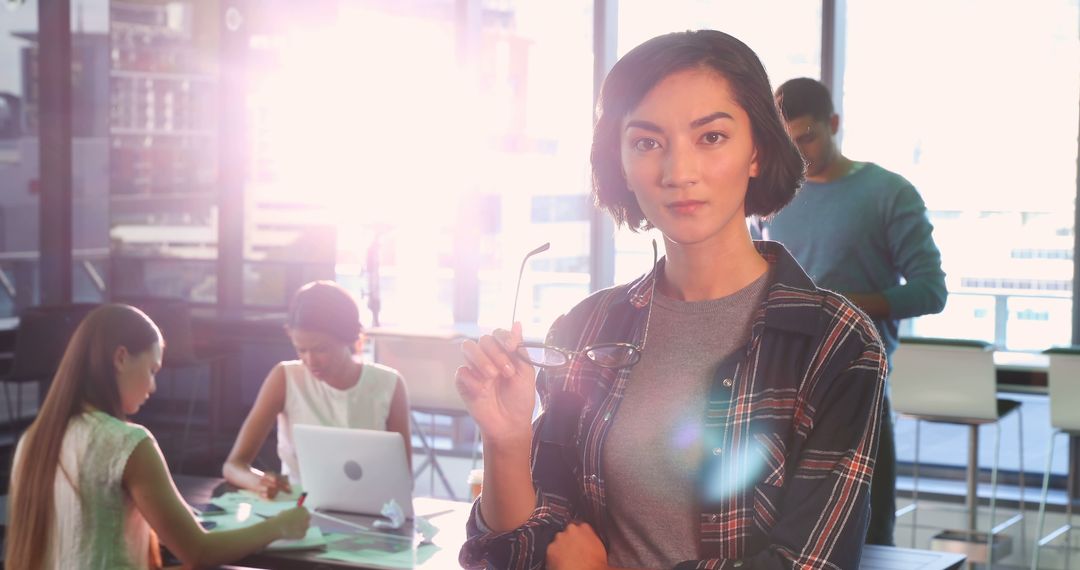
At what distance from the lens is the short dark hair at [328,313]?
379 cm

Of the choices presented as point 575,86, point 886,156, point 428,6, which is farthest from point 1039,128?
point 428,6

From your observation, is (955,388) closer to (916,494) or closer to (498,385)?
(916,494)

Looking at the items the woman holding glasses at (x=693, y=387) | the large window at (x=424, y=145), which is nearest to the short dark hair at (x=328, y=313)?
the woman holding glasses at (x=693, y=387)

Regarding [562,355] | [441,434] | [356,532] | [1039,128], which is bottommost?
[441,434]

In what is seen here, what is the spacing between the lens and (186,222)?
743 centimetres

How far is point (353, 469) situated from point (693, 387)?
1.79 metres

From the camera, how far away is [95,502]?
2607 mm

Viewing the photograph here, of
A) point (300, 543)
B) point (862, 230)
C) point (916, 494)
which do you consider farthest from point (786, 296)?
point (916, 494)

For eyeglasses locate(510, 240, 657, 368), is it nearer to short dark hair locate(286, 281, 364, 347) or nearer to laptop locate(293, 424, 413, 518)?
laptop locate(293, 424, 413, 518)

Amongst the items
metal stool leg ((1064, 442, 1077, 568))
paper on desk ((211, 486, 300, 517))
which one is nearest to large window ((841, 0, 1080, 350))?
metal stool leg ((1064, 442, 1077, 568))

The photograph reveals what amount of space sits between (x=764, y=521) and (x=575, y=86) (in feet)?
20.1

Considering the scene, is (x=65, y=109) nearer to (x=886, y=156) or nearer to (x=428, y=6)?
(x=428, y=6)

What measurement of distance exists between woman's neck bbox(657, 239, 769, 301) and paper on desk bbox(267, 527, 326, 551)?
5.12ft

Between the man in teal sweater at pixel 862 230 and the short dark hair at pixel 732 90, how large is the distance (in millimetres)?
1801
